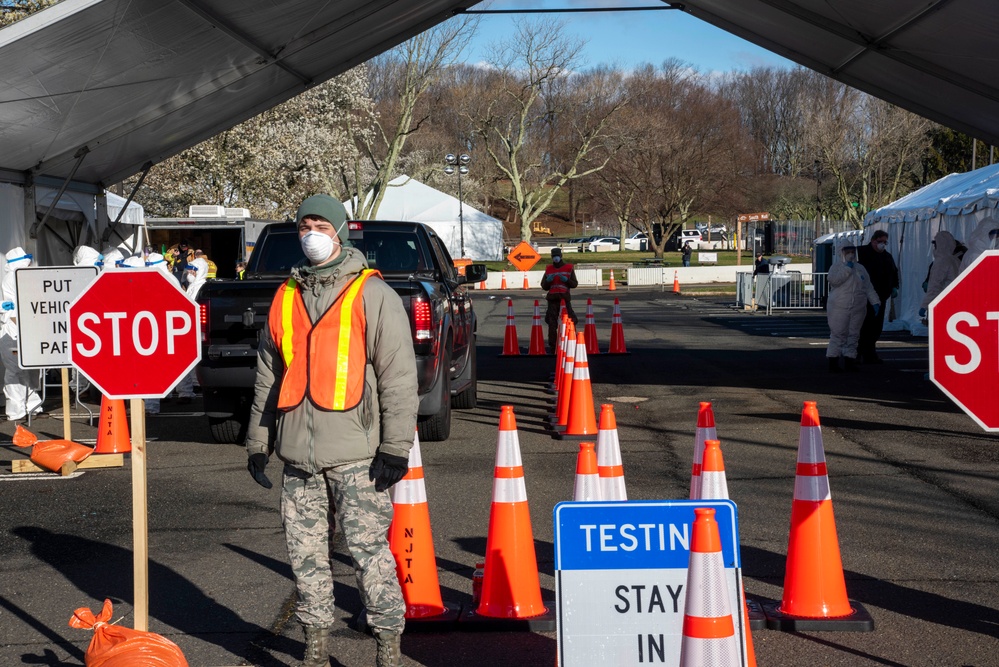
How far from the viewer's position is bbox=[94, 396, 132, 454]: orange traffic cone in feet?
36.0

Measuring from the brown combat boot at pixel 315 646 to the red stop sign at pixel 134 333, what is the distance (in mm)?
1305

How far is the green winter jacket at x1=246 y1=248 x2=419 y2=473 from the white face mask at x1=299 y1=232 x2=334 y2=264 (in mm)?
55

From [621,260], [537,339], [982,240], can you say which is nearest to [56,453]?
A: [982,240]

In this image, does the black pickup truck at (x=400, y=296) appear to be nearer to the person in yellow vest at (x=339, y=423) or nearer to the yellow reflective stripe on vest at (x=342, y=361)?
the person in yellow vest at (x=339, y=423)

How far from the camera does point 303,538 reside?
16.1 ft

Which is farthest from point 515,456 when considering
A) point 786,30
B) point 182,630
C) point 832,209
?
point 832,209

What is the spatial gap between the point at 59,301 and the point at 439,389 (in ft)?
11.2

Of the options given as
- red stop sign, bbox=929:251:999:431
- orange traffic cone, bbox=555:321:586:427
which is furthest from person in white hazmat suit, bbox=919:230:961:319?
red stop sign, bbox=929:251:999:431

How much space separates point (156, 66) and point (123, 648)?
934 centimetres

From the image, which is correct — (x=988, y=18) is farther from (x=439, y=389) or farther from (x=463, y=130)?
(x=463, y=130)

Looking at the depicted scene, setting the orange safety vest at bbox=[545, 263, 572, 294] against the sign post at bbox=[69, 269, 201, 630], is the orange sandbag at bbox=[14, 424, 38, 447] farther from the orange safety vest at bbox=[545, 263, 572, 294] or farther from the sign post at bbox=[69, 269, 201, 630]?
the orange safety vest at bbox=[545, 263, 572, 294]

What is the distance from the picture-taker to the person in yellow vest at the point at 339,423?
190 inches

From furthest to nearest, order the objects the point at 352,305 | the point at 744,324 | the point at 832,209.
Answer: the point at 832,209, the point at 744,324, the point at 352,305

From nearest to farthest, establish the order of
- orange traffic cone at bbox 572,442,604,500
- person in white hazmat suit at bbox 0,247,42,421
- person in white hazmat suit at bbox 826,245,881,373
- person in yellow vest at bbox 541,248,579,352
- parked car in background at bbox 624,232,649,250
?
orange traffic cone at bbox 572,442,604,500 < person in white hazmat suit at bbox 0,247,42,421 < person in white hazmat suit at bbox 826,245,881,373 < person in yellow vest at bbox 541,248,579,352 < parked car in background at bbox 624,232,649,250
